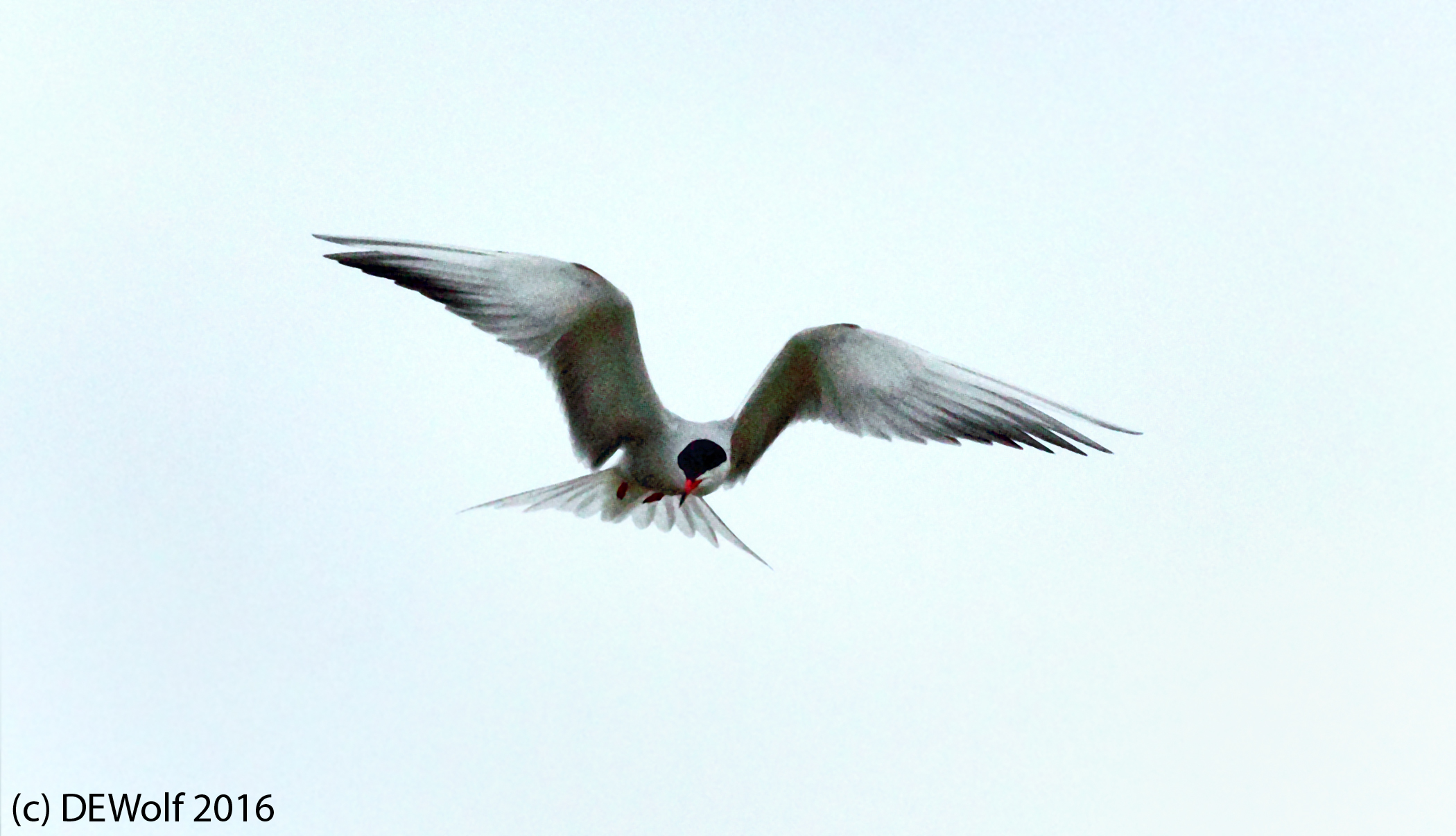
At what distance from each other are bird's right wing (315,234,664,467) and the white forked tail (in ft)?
1.30

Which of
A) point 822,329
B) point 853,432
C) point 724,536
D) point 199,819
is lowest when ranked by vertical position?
point 199,819

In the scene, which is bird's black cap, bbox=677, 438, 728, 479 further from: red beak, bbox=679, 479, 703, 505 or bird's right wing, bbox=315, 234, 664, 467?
bird's right wing, bbox=315, 234, 664, 467

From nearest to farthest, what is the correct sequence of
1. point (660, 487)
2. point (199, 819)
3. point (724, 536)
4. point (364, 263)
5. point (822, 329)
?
point (364, 263), point (822, 329), point (660, 487), point (724, 536), point (199, 819)

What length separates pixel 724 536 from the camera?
27.3ft

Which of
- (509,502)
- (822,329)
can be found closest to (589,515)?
(509,502)

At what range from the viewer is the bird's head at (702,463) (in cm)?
734

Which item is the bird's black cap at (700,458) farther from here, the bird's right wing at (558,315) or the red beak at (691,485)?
the bird's right wing at (558,315)

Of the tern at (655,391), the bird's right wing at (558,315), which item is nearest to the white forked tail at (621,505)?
the tern at (655,391)

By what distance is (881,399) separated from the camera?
24.7ft

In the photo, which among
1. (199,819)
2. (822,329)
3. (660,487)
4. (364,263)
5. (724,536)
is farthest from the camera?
(199,819)

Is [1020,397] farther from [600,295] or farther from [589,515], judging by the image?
[589,515]

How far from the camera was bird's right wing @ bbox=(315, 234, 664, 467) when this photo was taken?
6816 millimetres

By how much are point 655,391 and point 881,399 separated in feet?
3.67

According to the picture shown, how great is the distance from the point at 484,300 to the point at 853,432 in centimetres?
196
